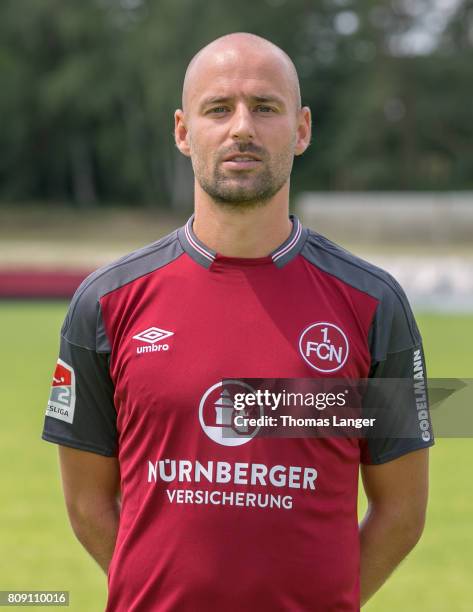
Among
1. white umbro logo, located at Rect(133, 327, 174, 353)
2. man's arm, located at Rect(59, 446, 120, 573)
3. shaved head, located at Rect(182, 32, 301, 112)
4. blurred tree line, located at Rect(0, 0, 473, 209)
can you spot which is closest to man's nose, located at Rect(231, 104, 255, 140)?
shaved head, located at Rect(182, 32, 301, 112)

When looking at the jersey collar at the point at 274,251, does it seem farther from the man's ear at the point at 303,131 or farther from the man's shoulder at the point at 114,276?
the man's ear at the point at 303,131

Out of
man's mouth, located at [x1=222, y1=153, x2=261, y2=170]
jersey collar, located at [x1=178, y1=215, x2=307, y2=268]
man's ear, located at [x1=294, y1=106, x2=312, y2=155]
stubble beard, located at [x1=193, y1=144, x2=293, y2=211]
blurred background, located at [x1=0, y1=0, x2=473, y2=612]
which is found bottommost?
jersey collar, located at [x1=178, y1=215, x2=307, y2=268]

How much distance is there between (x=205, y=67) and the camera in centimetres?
226

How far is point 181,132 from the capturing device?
2398mm

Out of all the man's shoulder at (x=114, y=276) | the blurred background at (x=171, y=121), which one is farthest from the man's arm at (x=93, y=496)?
the blurred background at (x=171, y=121)

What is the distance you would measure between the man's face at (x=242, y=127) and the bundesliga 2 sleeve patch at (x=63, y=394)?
51cm

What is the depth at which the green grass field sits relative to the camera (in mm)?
5219

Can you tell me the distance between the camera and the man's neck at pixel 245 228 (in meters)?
2.25

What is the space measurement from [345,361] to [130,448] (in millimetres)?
490

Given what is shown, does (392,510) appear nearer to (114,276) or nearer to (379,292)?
(379,292)

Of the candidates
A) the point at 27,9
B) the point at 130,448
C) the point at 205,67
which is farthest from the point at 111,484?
the point at 27,9

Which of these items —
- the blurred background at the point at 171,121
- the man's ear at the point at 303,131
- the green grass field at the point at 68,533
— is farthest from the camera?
the blurred background at the point at 171,121

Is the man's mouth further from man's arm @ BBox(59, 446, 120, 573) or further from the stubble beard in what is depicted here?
man's arm @ BBox(59, 446, 120, 573)

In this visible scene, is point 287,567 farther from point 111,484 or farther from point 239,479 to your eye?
point 111,484
